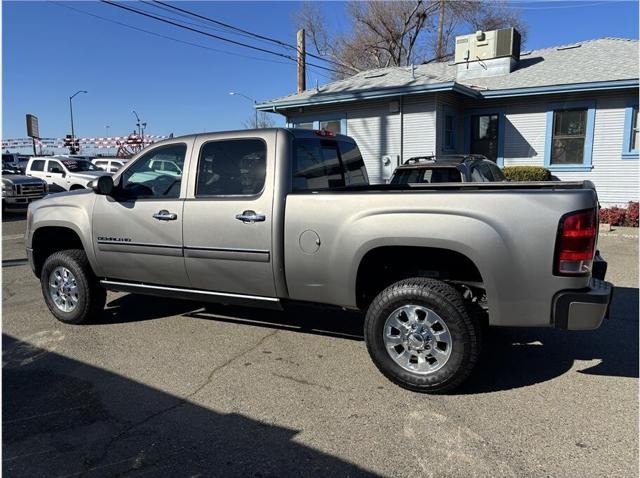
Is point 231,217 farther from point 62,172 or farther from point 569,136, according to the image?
point 62,172

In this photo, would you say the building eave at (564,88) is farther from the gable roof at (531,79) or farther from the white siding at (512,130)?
the white siding at (512,130)

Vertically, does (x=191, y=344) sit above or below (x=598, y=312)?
below

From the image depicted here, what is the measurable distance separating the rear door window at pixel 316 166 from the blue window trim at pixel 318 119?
10.8 m

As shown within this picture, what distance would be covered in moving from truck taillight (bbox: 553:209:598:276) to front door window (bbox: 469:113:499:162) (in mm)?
12435

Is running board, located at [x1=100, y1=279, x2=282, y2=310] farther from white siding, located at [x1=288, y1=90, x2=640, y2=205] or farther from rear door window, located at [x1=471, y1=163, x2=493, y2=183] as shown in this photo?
white siding, located at [x1=288, y1=90, x2=640, y2=205]

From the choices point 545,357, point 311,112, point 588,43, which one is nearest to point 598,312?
point 545,357

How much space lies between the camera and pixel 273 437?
3.15 meters

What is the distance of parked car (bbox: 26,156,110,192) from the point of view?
730 inches

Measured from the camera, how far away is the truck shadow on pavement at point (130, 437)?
2844mm

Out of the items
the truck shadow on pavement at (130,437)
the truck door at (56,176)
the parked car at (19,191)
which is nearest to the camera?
the truck shadow on pavement at (130,437)

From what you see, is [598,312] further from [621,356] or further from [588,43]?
[588,43]

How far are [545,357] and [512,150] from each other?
11.4 metres

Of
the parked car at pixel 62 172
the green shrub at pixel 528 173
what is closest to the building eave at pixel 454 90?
the green shrub at pixel 528 173

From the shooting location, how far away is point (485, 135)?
1509 centimetres
